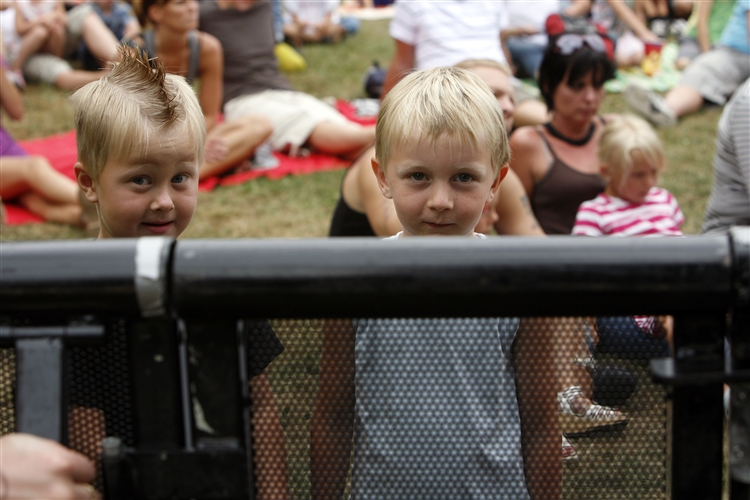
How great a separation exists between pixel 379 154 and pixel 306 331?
3.72 ft

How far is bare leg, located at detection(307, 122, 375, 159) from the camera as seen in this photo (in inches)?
257

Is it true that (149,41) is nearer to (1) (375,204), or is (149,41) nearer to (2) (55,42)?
(2) (55,42)

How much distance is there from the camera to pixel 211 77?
258 inches

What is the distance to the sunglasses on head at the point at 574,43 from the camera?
4199 millimetres

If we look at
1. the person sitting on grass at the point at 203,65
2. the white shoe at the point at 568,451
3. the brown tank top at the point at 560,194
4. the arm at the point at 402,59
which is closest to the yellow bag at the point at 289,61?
the person sitting on grass at the point at 203,65

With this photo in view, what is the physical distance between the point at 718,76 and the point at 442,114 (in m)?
6.96

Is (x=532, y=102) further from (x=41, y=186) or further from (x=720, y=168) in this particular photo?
(x=41, y=186)

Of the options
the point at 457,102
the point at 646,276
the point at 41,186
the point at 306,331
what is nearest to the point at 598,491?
the point at 646,276

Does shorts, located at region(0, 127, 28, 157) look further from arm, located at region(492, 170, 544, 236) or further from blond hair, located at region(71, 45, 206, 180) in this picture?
blond hair, located at region(71, 45, 206, 180)

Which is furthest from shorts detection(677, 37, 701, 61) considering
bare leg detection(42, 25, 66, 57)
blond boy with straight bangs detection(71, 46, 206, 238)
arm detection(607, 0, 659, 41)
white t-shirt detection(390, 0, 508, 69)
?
blond boy with straight bangs detection(71, 46, 206, 238)

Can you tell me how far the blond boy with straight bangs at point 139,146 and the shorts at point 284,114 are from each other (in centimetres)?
471

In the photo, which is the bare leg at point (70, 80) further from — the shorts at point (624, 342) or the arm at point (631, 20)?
the shorts at point (624, 342)

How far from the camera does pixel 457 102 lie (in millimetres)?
1838

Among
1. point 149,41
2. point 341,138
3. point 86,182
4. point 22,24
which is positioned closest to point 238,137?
point 341,138
